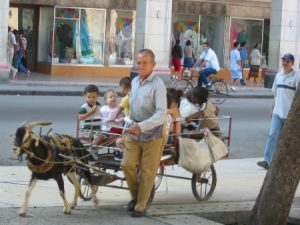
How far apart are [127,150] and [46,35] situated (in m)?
23.5

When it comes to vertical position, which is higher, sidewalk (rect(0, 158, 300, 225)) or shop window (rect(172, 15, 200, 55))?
shop window (rect(172, 15, 200, 55))

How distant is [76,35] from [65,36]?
446mm

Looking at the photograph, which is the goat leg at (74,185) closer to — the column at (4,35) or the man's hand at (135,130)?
the man's hand at (135,130)

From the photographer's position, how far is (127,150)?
829 centimetres

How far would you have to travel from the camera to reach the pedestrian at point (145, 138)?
8.20 metres

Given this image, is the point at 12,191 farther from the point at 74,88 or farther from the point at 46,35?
the point at 46,35

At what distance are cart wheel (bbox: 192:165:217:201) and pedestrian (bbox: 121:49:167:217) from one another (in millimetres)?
1289

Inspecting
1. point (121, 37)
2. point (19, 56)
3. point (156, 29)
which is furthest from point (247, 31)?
point (19, 56)

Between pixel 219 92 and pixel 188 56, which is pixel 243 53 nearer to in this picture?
pixel 188 56

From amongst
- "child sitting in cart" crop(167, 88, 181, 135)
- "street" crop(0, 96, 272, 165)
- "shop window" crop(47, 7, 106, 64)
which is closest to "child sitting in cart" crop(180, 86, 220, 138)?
"child sitting in cart" crop(167, 88, 181, 135)

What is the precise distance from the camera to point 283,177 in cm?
802

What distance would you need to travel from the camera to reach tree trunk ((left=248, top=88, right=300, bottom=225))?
26.3ft

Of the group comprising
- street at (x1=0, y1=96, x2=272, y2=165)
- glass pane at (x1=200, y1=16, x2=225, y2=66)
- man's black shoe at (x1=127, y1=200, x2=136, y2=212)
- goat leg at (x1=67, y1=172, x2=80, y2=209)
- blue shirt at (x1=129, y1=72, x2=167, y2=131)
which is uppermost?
glass pane at (x1=200, y1=16, x2=225, y2=66)

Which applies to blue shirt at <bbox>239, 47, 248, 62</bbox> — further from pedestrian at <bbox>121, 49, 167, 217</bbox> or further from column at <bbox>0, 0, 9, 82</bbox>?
pedestrian at <bbox>121, 49, 167, 217</bbox>
